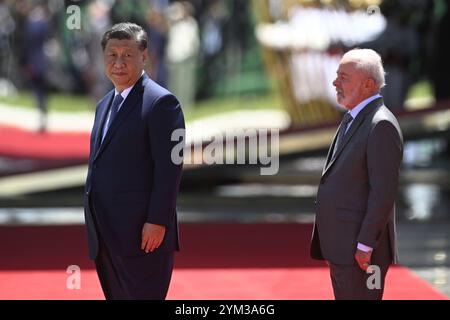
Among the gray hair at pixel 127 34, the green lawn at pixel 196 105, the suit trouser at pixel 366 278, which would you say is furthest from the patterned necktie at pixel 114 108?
the green lawn at pixel 196 105

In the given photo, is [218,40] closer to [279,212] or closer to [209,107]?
[209,107]

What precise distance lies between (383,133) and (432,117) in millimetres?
6170

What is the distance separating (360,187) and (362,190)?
14 millimetres

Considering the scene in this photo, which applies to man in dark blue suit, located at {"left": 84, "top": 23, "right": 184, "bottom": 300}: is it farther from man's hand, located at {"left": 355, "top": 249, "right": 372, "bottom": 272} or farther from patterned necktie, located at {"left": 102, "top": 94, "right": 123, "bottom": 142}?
man's hand, located at {"left": 355, "top": 249, "right": 372, "bottom": 272}

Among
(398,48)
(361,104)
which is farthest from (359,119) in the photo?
(398,48)

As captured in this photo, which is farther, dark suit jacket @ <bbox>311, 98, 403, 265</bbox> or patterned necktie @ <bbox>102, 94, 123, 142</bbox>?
patterned necktie @ <bbox>102, 94, 123, 142</bbox>

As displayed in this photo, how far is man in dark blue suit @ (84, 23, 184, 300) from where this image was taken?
3793mm

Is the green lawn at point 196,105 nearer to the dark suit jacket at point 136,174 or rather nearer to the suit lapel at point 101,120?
the suit lapel at point 101,120

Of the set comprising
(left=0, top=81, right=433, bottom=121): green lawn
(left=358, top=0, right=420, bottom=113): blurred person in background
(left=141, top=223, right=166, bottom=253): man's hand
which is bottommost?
(left=141, top=223, right=166, bottom=253): man's hand

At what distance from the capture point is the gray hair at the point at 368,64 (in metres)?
3.79

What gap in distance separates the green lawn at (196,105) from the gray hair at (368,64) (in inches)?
308

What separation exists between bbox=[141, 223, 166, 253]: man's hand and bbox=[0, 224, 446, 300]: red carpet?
1.93 metres

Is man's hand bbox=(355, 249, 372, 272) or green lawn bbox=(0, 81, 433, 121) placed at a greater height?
green lawn bbox=(0, 81, 433, 121)

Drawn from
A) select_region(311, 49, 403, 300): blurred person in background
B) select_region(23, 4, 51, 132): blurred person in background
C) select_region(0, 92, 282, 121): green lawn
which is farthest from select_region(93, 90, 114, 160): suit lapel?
select_region(23, 4, 51, 132): blurred person in background
